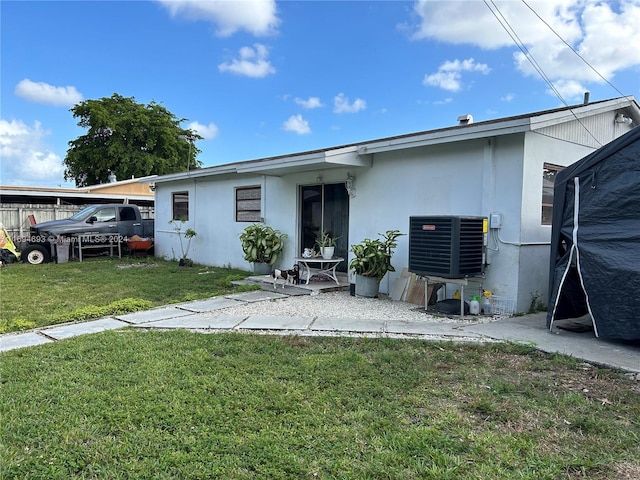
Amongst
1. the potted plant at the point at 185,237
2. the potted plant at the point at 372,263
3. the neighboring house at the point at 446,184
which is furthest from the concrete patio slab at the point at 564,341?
the potted plant at the point at 185,237

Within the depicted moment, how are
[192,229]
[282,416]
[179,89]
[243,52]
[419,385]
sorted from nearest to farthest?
[282,416], [419,385], [192,229], [243,52], [179,89]

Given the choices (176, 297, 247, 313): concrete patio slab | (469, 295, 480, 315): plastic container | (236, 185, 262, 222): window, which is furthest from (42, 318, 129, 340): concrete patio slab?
(236, 185, 262, 222): window

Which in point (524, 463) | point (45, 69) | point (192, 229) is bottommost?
point (524, 463)

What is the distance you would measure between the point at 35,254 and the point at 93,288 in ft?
18.5

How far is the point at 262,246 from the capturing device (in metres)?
9.29

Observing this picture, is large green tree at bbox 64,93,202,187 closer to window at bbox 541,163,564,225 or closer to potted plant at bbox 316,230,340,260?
potted plant at bbox 316,230,340,260

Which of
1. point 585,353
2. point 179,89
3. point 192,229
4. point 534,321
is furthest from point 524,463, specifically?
point 179,89

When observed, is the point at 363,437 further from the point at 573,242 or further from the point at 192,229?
the point at 192,229

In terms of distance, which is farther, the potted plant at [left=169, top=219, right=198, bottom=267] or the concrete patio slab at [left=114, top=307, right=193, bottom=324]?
the potted plant at [left=169, top=219, right=198, bottom=267]

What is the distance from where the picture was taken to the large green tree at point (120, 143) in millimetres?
27906

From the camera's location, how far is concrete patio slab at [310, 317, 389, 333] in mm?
4969

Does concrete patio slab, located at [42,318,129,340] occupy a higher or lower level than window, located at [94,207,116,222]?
lower

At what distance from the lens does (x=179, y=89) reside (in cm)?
1773

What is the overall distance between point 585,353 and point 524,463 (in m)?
2.36
